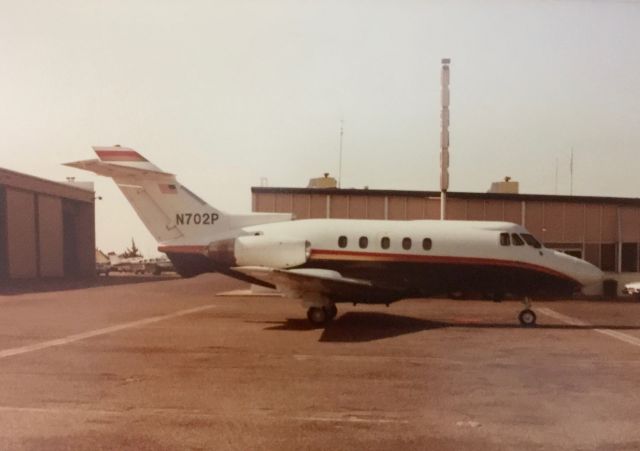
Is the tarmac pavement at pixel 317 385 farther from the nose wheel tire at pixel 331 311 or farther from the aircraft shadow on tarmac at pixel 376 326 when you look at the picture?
the nose wheel tire at pixel 331 311

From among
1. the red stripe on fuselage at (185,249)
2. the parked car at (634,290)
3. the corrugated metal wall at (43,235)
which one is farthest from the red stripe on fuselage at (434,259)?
the corrugated metal wall at (43,235)

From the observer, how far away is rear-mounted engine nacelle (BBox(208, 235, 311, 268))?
1856 centimetres

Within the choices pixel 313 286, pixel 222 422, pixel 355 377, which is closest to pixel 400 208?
pixel 313 286

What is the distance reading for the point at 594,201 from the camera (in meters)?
35.9

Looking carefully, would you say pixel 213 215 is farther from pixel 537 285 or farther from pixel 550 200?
pixel 550 200

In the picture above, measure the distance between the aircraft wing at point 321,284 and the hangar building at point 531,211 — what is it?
16.7 meters

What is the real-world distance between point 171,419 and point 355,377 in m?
3.67

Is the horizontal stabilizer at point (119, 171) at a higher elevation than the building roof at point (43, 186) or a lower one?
lower

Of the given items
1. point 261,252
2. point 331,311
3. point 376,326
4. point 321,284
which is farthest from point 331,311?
point 261,252

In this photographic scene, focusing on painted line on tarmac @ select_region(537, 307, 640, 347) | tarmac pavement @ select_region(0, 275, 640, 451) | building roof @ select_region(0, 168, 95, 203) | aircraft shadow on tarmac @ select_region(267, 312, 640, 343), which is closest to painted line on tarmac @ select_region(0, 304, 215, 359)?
tarmac pavement @ select_region(0, 275, 640, 451)

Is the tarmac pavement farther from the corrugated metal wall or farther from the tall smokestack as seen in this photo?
the corrugated metal wall

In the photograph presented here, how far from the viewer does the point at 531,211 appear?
3569cm

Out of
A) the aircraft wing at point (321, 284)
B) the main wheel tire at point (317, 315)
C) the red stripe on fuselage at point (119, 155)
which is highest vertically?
the red stripe on fuselage at point (119, 155)

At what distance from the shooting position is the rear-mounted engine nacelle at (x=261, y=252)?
18.6 meters
